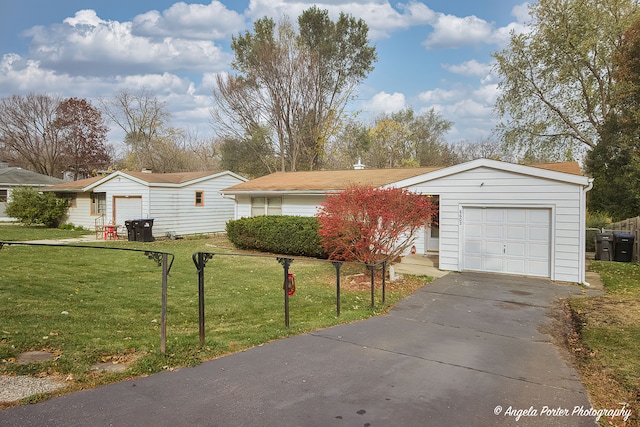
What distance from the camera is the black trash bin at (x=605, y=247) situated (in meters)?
14.7

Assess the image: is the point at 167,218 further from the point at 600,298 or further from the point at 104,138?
the point at 104,138

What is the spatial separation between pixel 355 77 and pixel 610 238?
65.0 feet

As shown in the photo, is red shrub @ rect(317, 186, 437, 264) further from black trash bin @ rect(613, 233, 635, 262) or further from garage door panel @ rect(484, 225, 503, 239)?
black trash bin @ rect(613, 233, 635, 262)

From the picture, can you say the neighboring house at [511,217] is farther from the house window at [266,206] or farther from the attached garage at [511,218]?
the house window at [266,206]

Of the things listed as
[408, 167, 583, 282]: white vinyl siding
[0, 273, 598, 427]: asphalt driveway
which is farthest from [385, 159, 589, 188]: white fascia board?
[0, 273, 598, 427]: asphalt driveway

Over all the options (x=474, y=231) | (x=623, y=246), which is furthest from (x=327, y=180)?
(x=623, y=246)

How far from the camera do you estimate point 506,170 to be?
1082 centimetres

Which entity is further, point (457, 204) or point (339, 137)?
point (339, 137)

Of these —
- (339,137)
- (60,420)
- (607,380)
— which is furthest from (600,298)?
(339,137)

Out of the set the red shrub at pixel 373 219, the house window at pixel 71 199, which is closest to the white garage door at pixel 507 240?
the red shrub at pixel 373 219

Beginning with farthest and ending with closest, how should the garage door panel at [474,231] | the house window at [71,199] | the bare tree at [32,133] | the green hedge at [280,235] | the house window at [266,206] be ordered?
the bare tree at [32,133], the house window at [71,199], the house window at [266,206], the green hedge at [280,235], the garage door panel at [474,231]

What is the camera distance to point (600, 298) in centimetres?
861

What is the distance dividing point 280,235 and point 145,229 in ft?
22.2

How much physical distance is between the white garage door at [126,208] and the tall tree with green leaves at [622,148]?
64.1ft
